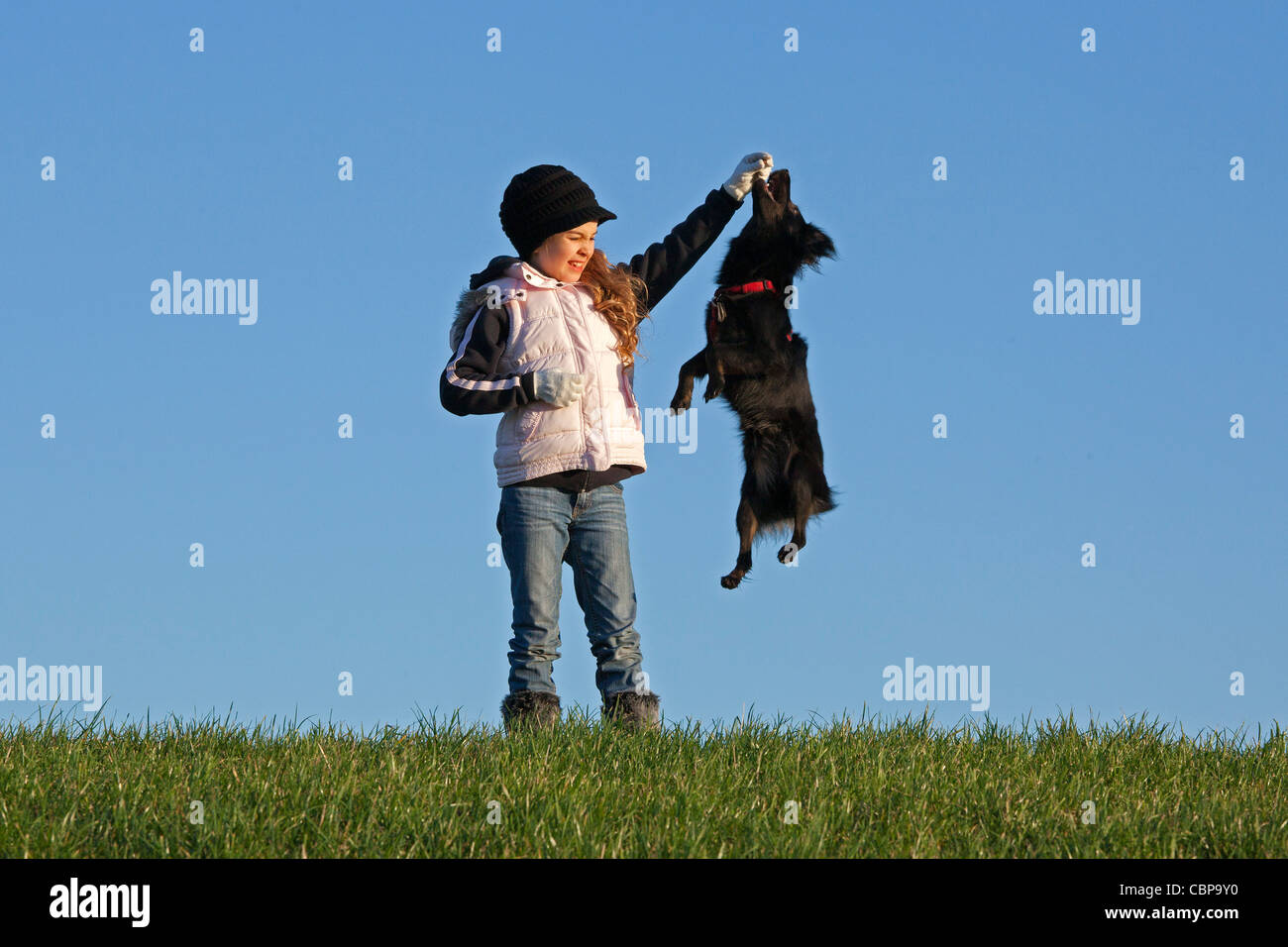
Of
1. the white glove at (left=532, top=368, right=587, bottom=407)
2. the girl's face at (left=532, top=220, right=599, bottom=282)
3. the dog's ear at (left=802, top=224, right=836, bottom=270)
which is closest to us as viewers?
the white glove at (left=532, top=368, right=587, bottom=407)

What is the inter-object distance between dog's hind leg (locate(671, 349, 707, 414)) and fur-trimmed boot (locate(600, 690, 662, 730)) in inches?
56.7

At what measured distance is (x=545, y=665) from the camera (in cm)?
550

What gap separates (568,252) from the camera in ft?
18.6

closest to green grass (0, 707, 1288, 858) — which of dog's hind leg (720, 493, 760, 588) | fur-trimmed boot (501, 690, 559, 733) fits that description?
fur-trimmed boot (501, 690, 559, 733)

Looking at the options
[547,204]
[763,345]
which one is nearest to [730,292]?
[763,345]

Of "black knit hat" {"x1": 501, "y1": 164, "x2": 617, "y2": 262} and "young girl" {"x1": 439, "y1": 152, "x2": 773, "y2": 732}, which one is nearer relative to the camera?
"young girl" {"x1": 439, "y1": 152, "x2": 773, "y2": 732}

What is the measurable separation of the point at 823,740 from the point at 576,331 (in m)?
2.27

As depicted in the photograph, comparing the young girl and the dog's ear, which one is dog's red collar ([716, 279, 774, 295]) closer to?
the dog's ear

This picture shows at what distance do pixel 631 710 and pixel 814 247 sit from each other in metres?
2.53

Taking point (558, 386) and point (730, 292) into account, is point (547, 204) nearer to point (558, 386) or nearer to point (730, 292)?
point (558, 386)

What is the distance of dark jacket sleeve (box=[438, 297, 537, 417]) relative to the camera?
5.36 metres
